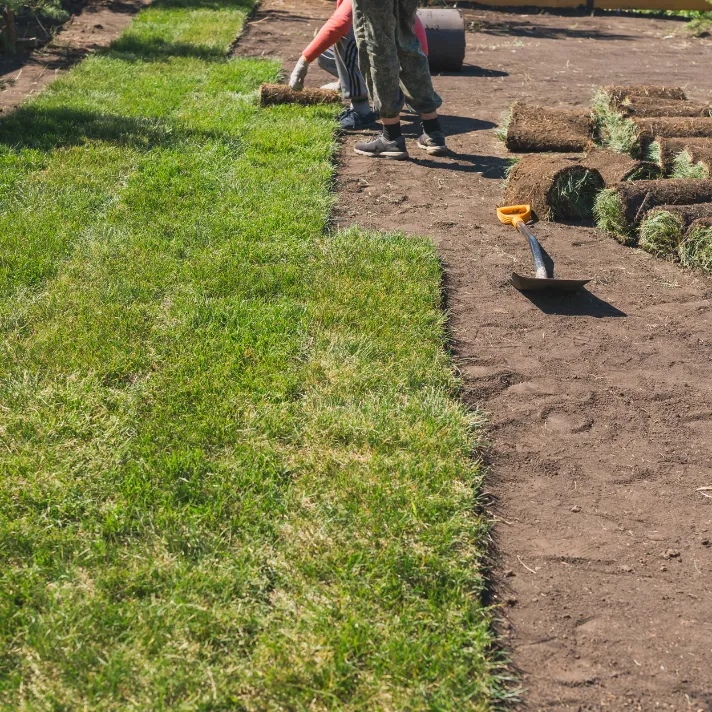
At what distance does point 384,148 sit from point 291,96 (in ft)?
4.60

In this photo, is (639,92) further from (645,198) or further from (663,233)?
(663,233)

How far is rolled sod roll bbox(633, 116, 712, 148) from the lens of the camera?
6051mm

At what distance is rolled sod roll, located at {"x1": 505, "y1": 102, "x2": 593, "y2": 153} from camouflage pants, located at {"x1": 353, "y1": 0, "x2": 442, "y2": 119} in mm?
707

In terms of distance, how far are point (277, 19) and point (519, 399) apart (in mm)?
9497

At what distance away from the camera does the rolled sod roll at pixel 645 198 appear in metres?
5.14

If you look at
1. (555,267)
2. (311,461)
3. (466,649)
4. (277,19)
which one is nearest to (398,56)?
(555,267)

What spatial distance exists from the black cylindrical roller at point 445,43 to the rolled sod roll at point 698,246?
5006 mm

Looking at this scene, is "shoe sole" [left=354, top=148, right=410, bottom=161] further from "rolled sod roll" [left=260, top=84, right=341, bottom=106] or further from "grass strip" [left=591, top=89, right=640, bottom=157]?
"grass strip" [left=591, top=89, right=640, bottom=157]

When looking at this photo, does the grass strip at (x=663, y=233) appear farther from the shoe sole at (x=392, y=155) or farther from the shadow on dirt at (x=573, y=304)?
the shoe sole at (x=392, y=155)

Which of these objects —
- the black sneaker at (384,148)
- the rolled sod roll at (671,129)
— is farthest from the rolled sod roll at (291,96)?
the rolled sod roll at (671,129)

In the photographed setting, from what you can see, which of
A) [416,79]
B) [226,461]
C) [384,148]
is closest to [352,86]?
[384,148]

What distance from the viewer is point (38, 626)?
2.35 metres

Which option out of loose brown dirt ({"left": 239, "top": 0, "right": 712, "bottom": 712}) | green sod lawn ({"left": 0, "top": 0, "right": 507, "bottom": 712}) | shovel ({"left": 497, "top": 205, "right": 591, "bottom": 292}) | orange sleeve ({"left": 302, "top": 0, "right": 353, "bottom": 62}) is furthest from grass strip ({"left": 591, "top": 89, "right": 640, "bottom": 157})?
green sod lawn ({"left": 0, "top": 0, "right": 507, "bottom": 712})

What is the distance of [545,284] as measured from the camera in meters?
4.39
